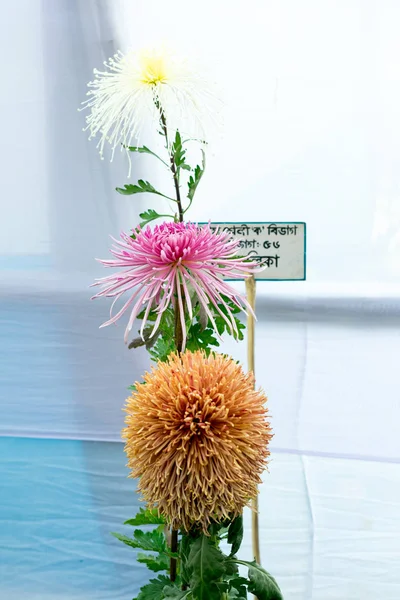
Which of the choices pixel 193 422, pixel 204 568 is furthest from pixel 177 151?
pixel 204 568

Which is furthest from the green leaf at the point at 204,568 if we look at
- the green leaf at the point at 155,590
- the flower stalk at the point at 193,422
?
the green leaf at the point at 155,590

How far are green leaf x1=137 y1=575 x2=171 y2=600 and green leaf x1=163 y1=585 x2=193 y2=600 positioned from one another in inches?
0.9

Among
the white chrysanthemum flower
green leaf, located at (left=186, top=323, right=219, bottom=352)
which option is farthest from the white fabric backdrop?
green leaf, located at (left=186, top=323, right=219, bottom=352)

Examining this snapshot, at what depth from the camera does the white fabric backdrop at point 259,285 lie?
98 cm

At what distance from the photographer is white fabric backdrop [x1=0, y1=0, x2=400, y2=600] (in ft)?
3.23

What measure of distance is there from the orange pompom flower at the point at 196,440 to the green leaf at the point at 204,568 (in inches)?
0.9

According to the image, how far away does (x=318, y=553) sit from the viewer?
1.03 m

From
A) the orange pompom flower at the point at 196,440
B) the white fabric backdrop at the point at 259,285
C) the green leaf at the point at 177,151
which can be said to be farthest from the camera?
the white fabric backdrop at the point at 259,285

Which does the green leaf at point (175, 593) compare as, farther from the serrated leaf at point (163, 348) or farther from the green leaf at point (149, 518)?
the serrated leaf at point (163, 348)

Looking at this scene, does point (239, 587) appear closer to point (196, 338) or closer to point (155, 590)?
point (155, 590)

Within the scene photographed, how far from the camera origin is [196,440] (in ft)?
1.29

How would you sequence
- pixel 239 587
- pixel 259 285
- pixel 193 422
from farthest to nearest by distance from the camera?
pixel 259 285 → pixel 239 587 → pixel 193 422

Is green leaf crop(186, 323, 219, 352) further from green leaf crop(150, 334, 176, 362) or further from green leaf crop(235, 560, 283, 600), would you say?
green leaf crop(235, 560, 283, 600)

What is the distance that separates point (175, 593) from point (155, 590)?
54 millimetres
